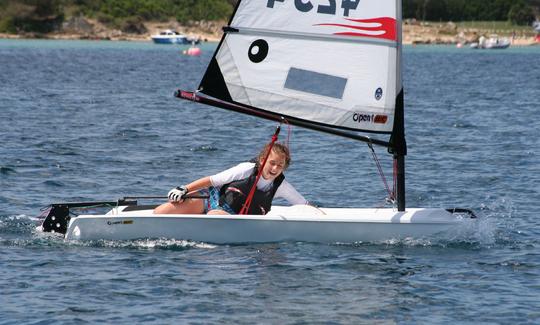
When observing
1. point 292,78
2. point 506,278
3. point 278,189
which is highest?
point 292,78

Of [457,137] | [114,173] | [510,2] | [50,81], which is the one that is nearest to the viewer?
[114,173]

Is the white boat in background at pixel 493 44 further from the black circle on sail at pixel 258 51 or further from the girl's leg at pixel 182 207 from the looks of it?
the girl's leg at pixel 182 207

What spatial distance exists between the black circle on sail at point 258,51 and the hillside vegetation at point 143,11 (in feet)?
374

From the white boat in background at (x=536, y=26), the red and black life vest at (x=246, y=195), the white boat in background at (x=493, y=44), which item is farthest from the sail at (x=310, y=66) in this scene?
the white boat in background at (x=536, y=26)

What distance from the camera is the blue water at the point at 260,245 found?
11.5 meters

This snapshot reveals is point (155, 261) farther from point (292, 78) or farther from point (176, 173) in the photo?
point (176, 173)

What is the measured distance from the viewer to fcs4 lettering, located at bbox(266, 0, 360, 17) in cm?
1381

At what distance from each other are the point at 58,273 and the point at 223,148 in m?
12.6

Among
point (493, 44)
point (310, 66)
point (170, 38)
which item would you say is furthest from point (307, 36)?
point (493, 44)

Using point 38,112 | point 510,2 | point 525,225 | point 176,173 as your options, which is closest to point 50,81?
point 38,112

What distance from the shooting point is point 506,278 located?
12.8 m

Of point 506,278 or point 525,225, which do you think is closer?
point 506,278

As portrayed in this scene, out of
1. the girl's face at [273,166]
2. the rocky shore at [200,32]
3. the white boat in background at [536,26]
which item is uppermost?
the white boat in background at [536,26]

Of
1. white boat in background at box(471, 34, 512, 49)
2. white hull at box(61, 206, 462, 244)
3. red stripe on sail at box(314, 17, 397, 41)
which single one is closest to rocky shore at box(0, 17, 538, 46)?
white boat in background at box(471, 34, 512, 49)
